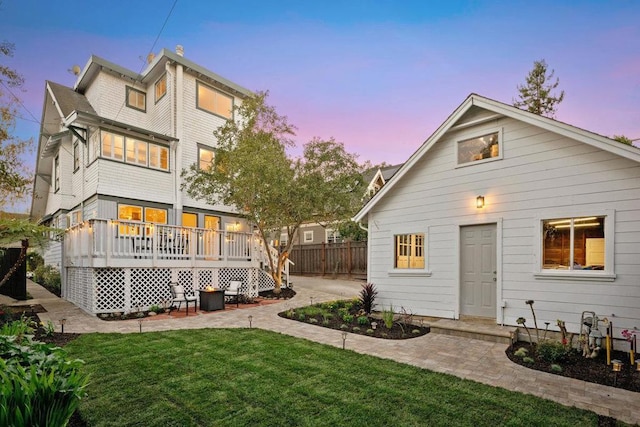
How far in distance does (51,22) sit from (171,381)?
14.9 metres

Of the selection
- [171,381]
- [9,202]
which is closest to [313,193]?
[171,381]

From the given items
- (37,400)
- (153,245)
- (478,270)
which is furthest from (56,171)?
(478,270)

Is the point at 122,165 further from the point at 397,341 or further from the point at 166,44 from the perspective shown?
the point at 397,341

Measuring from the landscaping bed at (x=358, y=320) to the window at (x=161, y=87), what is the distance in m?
11.4

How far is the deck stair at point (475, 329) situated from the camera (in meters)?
6.59

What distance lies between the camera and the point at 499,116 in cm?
766

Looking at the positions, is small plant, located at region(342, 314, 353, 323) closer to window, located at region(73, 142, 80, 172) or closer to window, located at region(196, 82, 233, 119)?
window, located at region(196, 82, 233, 119)

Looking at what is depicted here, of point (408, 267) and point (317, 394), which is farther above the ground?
point (408, 267)

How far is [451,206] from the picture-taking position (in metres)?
8.38

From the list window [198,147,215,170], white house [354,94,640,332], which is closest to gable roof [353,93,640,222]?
white house [354,94,640,332]

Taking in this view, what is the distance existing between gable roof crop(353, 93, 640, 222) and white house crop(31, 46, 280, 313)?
5.79 m

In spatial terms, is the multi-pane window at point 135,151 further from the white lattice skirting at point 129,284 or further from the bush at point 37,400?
the bush at point 37,400

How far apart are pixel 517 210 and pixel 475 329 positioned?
2.77 meters

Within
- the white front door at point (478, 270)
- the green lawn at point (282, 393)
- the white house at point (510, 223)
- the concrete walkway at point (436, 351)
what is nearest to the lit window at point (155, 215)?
the concrete walkway at point (436, 351)
